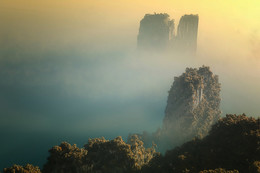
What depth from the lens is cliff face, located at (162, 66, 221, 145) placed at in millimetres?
55303

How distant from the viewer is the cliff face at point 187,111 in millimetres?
55303

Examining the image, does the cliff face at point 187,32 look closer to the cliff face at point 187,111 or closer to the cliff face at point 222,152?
the cliff face at point 187,111

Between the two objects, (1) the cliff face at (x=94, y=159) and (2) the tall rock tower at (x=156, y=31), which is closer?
(1) the cliff face at (x=94, y=159)

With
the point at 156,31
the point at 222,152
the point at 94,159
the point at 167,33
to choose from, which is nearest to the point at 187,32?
the point at 167,33

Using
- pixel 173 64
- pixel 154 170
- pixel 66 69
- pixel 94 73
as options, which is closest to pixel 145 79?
pixel 173 64

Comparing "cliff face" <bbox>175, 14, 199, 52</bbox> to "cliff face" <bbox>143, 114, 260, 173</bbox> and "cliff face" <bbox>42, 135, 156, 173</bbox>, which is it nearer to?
"cliff face" <bbox>143, 114, 260, 173</bbox>

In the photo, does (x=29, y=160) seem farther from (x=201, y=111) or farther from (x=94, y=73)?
(x=94, y=73)

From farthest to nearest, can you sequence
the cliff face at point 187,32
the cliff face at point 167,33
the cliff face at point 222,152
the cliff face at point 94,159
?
the cliff face at point 167,33 < the cliff face at point 187,32 < the cliff face at point 94,159 < the cliff face at point 222,152

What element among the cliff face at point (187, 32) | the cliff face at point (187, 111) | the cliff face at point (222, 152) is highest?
the cliff face at point (187, 32)

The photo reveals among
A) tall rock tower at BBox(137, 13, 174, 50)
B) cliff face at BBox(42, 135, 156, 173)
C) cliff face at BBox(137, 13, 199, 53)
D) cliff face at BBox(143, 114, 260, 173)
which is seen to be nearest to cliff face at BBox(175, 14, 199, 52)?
cliff face at BBox(137, 13, 199, 53)

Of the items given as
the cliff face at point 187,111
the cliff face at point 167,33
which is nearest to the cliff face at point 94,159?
the cliff face at point 187,111

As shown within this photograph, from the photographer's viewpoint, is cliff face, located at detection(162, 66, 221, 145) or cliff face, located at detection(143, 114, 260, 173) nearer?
cliff face, located at detection(143, 114, 260, 173)

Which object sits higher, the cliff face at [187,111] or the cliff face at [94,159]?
the cliff face at [187,111]

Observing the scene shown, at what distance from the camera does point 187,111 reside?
57125mm
